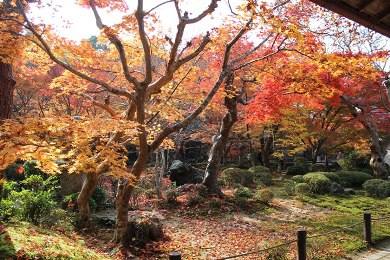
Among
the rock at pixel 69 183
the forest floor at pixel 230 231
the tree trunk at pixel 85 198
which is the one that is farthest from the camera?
the rock at pixel 69 183

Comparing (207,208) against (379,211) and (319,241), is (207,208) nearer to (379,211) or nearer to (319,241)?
(319,241)

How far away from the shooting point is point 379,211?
40.2 feet

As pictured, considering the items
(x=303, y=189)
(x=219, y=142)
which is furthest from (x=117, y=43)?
(x=303, y=189)

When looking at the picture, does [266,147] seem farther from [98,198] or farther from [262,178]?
[98,198]

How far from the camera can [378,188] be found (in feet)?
50.5

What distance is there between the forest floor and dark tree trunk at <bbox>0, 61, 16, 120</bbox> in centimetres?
233

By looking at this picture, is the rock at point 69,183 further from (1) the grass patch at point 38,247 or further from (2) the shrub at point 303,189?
(2) the shrub at point 303,189

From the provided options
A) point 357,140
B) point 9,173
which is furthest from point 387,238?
point 9,173

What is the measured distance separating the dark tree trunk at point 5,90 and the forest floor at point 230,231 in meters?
2.33

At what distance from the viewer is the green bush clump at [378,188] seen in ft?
50.0

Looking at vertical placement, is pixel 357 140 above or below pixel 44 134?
above

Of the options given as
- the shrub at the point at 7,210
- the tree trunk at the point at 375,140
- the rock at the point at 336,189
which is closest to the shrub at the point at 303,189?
the rock at the point at 336,189

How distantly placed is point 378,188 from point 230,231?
9744mm

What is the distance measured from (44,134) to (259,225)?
8.40 m
